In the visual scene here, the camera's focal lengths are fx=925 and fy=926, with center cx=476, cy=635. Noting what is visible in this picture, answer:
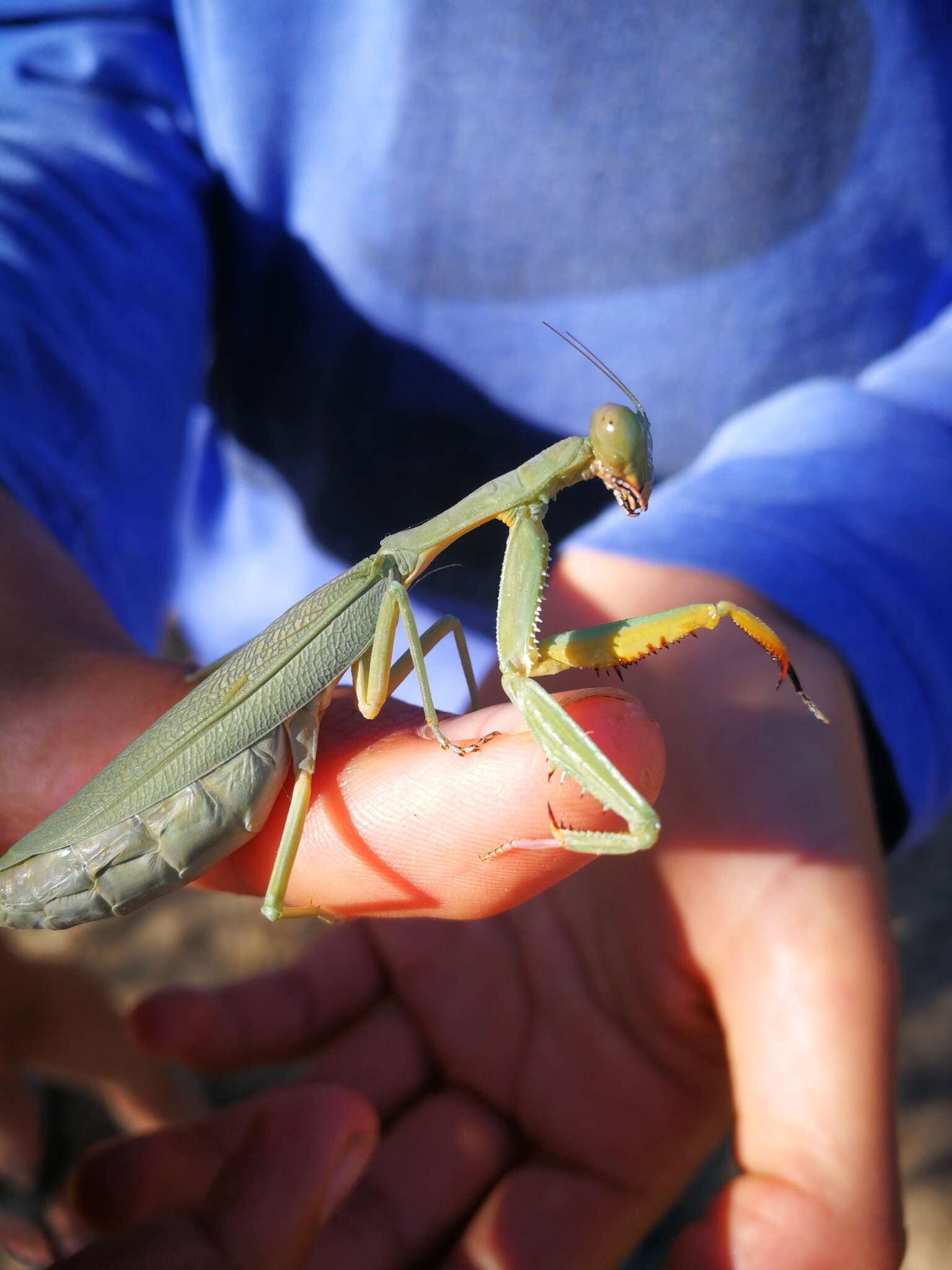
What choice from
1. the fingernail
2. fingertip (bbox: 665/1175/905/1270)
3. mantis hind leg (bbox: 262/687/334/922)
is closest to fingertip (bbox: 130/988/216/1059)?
the fingernail

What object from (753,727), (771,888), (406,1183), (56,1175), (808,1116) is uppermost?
(753,727)

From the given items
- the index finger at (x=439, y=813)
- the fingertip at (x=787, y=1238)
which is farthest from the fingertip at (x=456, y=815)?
the fingertip at (x=787, y=1238)

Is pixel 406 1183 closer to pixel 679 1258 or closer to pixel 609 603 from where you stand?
pixel 679 1258

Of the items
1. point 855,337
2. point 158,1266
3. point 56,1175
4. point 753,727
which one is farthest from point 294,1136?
point 855,337

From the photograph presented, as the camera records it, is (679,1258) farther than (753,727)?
No

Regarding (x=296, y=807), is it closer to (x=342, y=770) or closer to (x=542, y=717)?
(x=342, y=770)

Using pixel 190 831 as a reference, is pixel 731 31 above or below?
above

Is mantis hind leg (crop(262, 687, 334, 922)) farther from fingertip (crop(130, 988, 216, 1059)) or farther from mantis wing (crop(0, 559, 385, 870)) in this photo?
fingertip (crop(130, 988, 216, 1059))

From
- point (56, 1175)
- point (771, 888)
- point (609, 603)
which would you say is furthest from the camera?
point (56, 1175)
